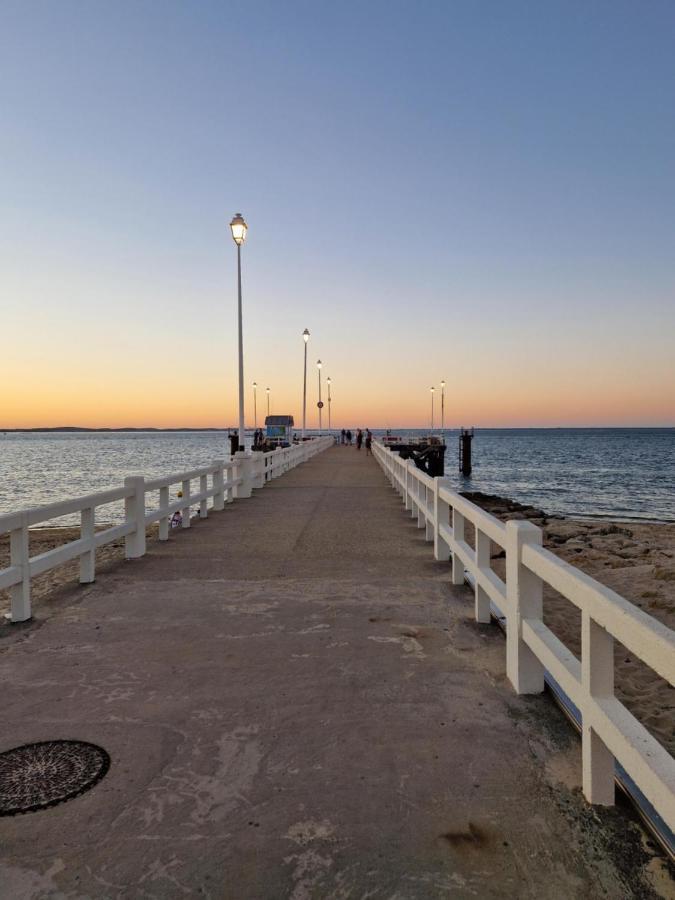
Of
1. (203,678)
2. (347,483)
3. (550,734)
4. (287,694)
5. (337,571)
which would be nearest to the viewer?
(550,734)

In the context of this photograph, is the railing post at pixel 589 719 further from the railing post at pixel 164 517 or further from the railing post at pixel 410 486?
the railing post at pixel 410 486

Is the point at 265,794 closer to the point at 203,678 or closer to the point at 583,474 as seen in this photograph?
the point at 203,678

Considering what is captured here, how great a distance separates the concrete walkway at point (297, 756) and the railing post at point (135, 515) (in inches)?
83.3

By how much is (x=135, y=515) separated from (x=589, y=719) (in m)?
7.19

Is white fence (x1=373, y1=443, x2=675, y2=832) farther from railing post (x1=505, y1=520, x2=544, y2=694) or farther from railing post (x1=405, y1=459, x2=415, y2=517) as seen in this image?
railing post (x1=405, y1=459, x2=415, y2=517)

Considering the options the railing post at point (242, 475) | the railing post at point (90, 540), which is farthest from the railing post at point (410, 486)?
the railing post at point (90, 540)

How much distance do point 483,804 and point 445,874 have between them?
549 millimetres

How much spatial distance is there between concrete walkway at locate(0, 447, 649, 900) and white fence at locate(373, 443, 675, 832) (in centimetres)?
22

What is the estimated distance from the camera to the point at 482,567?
566 centimetres

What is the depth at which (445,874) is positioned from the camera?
2.54m

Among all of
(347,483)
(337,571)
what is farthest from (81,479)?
(337,571)

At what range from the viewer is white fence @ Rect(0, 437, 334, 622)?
5.92 meters

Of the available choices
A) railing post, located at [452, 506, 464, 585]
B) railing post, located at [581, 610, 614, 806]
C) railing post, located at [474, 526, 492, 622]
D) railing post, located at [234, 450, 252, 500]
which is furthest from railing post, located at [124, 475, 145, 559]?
railing post, located at [234, 450, 252, 500]

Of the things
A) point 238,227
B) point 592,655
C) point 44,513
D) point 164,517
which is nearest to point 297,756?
point 592,655
